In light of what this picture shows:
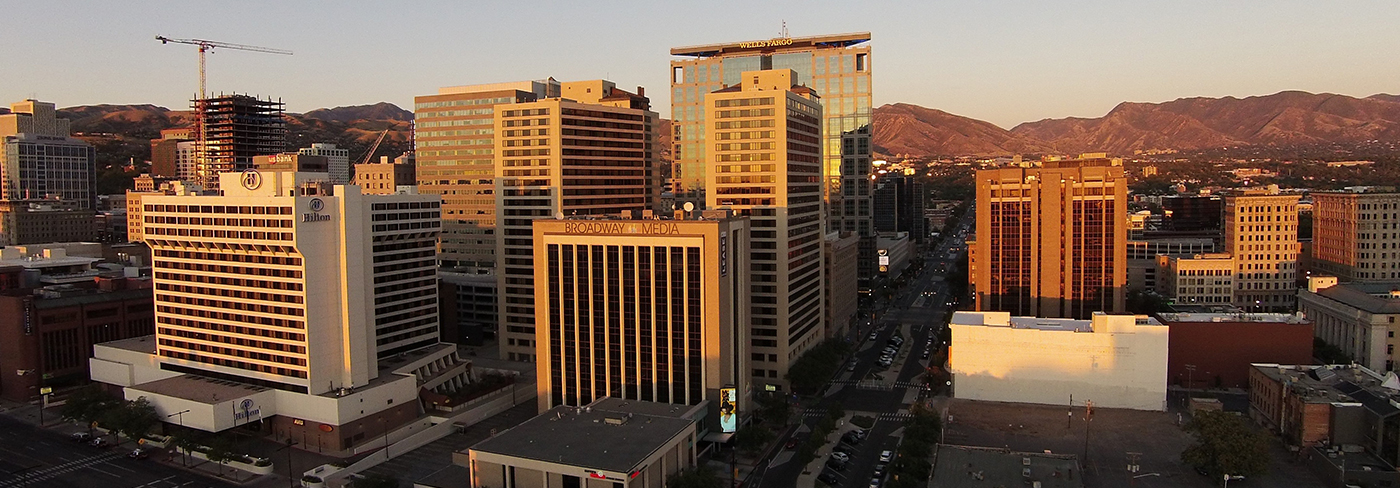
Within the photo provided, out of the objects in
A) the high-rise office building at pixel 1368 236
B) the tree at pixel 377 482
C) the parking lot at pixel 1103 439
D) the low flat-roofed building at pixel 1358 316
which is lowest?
the parking lot at pixel 1103 439

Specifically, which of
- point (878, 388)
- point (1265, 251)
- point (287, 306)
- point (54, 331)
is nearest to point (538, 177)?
point (287, 306)

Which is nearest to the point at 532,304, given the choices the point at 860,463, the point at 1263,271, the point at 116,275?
the point at 860,463

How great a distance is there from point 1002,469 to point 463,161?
120851 millimetres

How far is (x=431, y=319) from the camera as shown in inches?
4035

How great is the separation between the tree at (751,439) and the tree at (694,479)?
36.2 ft

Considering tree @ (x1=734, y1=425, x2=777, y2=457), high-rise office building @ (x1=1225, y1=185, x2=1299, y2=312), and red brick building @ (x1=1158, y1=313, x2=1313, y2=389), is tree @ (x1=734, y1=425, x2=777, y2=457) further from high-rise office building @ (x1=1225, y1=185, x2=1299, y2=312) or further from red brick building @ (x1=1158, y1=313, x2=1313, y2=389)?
high-rise office building @ (x1=1225, y1=185, x2=1299, y2=312)

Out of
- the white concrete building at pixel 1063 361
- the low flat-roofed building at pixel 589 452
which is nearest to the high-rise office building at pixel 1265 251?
the white concrete building at pixel 1063 361

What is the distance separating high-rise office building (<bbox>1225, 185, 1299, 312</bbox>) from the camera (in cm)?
14250

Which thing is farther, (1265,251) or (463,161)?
(463,161)

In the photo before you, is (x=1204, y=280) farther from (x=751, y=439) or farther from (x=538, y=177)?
(x=538, y=177)

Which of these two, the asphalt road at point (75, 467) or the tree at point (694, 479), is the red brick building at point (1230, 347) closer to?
the tree at point (694, 479)

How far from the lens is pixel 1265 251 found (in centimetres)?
14325

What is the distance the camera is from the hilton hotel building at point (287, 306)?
285 ft

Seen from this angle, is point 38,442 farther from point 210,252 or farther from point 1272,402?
point 1272,402
